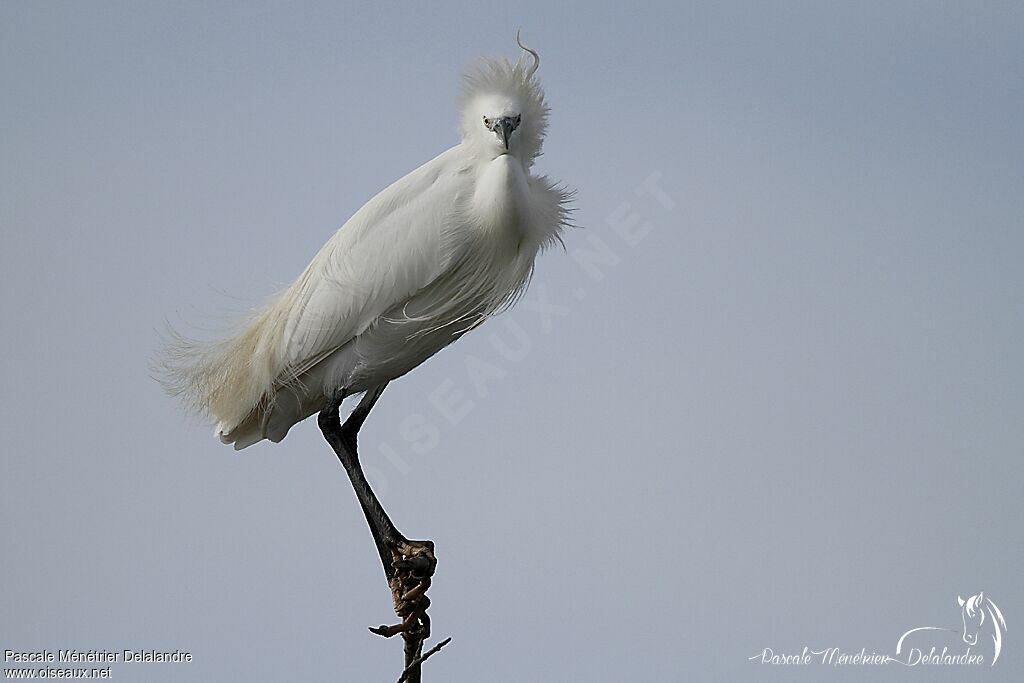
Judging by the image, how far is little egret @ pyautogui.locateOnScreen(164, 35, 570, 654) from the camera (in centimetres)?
273

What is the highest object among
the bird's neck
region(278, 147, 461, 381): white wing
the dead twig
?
region(278, 147, 461, 381): white wing

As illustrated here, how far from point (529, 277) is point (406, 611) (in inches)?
31.1

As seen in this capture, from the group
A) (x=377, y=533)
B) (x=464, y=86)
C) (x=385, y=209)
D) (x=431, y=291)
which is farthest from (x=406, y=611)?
(x=464, y=86)

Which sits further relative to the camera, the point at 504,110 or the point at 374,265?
the point at 374,265

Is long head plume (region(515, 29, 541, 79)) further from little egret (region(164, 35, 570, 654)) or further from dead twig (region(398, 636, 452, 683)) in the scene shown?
dead twig (region(398, 636, 452, 683))

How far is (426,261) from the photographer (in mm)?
2758

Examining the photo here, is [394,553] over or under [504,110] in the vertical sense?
→ under

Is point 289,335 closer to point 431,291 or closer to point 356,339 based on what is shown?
point 356,339

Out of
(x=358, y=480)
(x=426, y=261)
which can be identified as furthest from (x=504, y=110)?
(x=358, y=480)

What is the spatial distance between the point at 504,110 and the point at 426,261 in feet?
1.19

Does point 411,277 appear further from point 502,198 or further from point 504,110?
point 504,110

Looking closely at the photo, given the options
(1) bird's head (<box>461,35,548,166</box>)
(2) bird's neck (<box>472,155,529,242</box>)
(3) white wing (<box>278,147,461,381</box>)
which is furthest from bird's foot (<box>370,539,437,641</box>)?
(1) bird's head (<box>461,35,548,166</box>)

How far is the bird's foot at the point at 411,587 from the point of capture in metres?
2.85

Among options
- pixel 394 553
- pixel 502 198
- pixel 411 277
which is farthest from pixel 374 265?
pixel 394 553
